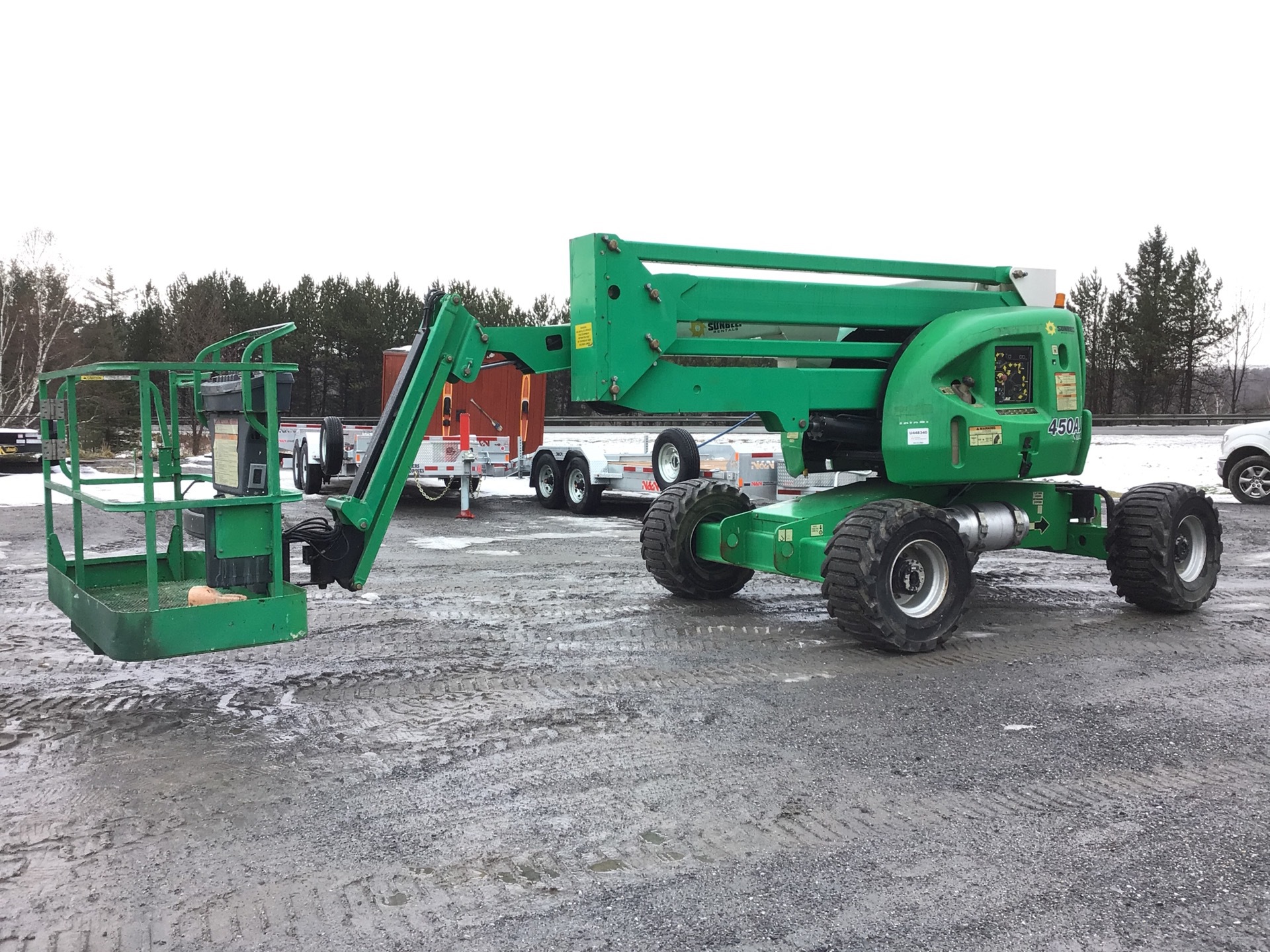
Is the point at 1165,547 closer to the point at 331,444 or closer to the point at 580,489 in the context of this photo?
the point at 331,444

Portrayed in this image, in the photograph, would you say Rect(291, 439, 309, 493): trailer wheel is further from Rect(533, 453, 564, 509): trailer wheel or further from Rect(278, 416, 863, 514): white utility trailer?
Rect(533, 453, 564, 509): trailer wheel

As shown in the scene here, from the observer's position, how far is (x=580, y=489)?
15992 mm

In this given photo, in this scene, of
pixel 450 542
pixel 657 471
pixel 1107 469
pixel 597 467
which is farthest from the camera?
pixel 1107 469

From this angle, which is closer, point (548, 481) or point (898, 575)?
point (898, 575)

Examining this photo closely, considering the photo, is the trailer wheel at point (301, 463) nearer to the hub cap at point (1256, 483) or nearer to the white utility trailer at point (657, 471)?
the white utility trailer at point (657, 471)

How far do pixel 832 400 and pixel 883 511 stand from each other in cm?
99

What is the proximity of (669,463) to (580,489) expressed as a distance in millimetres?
1676

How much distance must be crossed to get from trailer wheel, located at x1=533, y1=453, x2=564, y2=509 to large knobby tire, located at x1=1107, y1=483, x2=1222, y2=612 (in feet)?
31.7

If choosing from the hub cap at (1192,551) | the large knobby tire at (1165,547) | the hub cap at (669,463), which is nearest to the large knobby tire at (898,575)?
the large knobby tire at (1165,547)

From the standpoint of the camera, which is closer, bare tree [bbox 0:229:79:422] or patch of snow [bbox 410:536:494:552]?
patch of snow [bbox 410:536:494:552]

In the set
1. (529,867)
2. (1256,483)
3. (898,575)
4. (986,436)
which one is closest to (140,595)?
(529,867)

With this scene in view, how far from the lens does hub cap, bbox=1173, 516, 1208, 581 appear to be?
811 centimetres

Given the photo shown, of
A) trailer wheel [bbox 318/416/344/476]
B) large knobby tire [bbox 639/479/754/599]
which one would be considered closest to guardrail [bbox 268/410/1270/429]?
large knobby tire [bbox 639/479/754/599]

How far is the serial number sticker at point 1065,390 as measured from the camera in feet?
24.9
